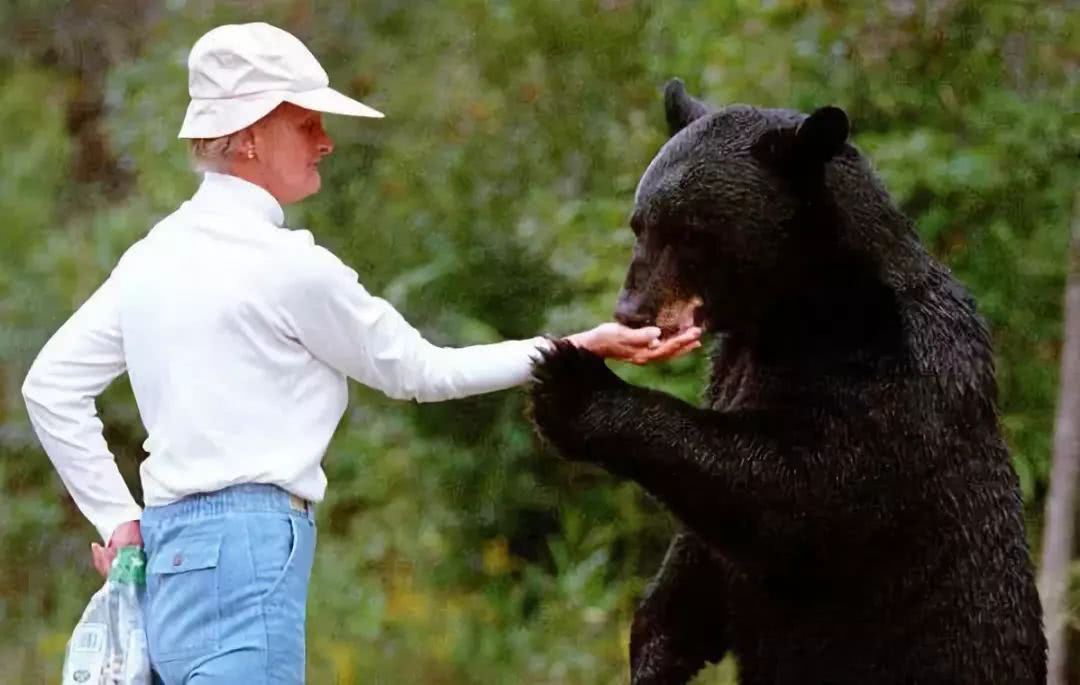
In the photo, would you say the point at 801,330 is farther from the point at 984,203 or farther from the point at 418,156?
the point at 418,156

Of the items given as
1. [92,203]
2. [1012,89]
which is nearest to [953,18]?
[1012,89]

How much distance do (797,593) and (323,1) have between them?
425cm

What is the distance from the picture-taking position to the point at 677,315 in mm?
2990

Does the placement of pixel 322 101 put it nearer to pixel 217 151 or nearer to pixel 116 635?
pixel 217 151

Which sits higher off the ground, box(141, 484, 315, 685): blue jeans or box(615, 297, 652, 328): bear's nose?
box(615, 297, 652, 328): bear's nose

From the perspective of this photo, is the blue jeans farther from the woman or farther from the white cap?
the white cap

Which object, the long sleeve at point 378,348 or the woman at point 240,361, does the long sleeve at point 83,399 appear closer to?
the woman at point 240,361

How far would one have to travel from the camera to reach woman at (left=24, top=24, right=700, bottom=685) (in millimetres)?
2781

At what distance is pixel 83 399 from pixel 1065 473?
9.07 feet

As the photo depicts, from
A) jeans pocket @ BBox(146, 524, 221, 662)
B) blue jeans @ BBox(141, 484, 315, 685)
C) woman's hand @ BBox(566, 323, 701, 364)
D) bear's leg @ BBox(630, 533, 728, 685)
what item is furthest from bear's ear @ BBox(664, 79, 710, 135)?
jeans pocket @ BBox(146, 524, 221, 662)

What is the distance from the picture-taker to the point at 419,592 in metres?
6.15

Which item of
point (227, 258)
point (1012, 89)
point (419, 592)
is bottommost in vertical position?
point (419, 592)

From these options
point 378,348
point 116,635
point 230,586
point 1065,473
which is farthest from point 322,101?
point 1065,473

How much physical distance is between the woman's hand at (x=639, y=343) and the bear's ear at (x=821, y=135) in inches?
15.0
